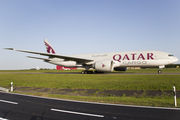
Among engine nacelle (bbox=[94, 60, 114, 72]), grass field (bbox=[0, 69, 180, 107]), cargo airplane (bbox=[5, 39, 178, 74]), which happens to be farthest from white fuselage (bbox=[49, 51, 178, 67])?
grass field (bbox=[0, 69, 180, 107])

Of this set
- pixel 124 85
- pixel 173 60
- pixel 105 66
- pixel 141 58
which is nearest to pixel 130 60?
pixel 141 58

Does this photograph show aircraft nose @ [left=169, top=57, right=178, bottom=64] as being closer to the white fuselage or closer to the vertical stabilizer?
the white fuselage

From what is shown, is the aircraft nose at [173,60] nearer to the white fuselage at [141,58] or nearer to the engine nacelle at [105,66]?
the white fuselage at [141,58]

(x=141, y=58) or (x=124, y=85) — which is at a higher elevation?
(x=141, y=58)

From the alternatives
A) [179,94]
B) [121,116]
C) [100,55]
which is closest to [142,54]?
[100,55]

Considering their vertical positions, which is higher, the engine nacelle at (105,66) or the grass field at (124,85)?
the engine nacelle at (105,66)

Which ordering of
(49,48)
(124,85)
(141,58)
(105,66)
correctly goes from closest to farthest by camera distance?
(124,85), (105,66), (141,58), (49,48)

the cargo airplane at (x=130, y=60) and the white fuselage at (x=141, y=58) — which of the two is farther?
the cargo airplane at (x=130, y=60)

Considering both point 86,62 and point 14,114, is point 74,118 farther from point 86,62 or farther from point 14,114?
point 86,62

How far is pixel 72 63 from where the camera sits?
106 feet

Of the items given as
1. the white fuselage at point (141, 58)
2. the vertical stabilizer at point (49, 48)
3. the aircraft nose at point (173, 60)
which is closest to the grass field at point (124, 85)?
the aircraft nose at point (173, 60)

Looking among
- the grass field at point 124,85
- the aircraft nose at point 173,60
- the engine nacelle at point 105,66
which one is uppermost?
the aircraft nose at point 173,60

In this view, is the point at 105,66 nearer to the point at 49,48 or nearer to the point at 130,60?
the point at 130,60

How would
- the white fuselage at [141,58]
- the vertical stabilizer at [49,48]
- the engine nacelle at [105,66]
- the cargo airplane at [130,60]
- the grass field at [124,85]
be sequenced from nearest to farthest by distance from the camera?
1. the grass field at [124,85]
2. the white fuselage at [141,58]
3. the cargo airplane at [130,60]
4. the engine nacelle at [105,66]
5. the vertical stabilizer at [49,48]
